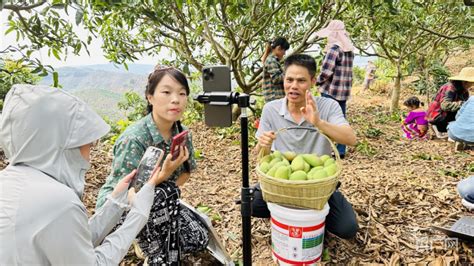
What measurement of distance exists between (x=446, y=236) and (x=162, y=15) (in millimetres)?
2778

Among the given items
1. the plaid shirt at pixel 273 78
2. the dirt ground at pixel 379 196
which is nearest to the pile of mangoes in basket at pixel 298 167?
the dirt ground at pixel 379 196

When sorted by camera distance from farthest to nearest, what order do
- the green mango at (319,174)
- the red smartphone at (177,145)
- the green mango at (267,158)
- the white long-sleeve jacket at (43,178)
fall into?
the green mango at (267,158), the green mango at (319,174), the red smartphone at (177,145), the white long-sleeve jacket at (43,178)

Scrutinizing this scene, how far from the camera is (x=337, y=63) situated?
4344 mm

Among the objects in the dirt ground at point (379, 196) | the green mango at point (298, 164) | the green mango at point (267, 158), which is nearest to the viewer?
the green mango at point (298, 164)

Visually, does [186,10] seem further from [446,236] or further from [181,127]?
[446,236]

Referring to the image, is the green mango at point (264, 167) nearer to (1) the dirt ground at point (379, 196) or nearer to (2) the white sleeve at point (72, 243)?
(1) the dirt ground at point (379, 196)

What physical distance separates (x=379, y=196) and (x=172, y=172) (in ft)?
6.75

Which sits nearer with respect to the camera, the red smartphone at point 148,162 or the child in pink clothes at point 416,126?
the red smartphone at point 148,162

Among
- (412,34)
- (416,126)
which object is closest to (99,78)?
(416,126)

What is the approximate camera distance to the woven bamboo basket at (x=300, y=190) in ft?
5.63

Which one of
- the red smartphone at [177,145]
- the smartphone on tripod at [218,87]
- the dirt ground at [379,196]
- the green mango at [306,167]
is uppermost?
the smartphone on tripod at [218,87]

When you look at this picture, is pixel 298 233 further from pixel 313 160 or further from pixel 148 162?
pixel 148 162

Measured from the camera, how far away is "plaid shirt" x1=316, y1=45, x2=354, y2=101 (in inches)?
169

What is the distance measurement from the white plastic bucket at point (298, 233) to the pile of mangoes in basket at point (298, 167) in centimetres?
21
